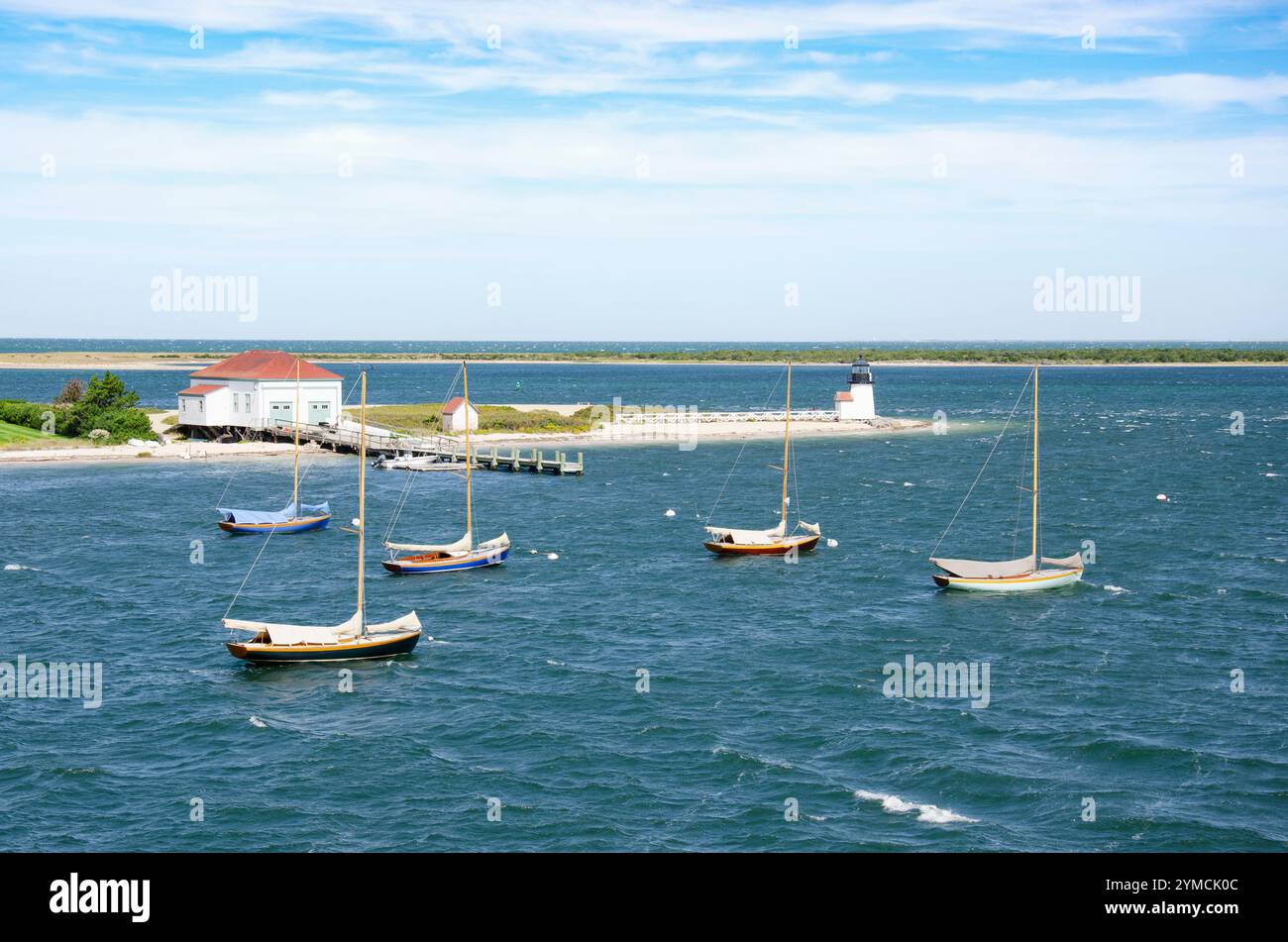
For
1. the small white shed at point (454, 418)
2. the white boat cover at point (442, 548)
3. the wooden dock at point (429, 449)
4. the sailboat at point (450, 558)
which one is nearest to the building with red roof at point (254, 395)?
the wooden dock at point (429, 449)

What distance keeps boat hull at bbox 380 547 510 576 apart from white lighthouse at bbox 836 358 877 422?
9412 cm

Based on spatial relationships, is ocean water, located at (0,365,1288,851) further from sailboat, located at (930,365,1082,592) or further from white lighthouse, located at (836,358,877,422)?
white lighthouse, located at (836,358,877,422)

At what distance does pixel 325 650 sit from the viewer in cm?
4169

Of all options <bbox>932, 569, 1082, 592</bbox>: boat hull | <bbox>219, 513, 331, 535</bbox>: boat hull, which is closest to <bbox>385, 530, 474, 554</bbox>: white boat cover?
<bbox>219, 513, 331, 535</bbox>: boat hull

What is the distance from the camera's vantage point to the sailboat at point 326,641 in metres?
41.3

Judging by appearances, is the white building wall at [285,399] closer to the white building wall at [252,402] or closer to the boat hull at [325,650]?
the white building wall at [252,402]

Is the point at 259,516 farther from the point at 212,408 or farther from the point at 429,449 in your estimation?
the point at 212,408

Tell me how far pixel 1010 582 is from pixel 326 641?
2999cm

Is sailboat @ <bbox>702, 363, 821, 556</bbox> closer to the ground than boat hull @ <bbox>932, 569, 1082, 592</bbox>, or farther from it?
Result: farther from it

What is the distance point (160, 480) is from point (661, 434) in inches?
2288

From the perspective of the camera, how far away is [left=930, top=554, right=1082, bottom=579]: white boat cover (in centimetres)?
5412

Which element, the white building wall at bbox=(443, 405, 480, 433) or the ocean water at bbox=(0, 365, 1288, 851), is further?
the white building wall at bbox=(443, 405, 480, 433)

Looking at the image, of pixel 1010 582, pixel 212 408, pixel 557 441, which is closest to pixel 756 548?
pixel 1010 582
